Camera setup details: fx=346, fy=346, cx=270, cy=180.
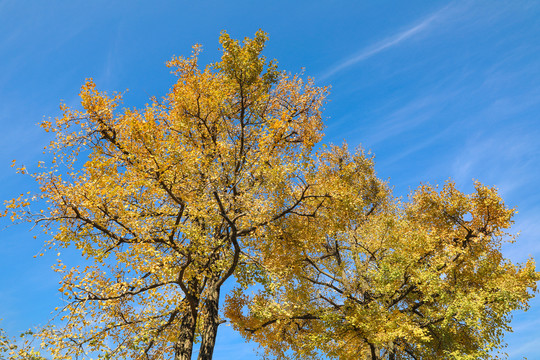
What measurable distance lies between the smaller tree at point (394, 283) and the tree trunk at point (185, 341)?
286cm

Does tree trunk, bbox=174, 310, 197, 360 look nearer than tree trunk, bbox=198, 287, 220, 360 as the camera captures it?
Yes

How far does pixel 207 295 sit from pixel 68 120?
914 centimetres

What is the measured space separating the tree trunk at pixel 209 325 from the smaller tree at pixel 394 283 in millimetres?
1880

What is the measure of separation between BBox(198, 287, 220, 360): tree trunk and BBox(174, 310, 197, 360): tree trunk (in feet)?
1.65

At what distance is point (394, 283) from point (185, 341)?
10953 millimetres

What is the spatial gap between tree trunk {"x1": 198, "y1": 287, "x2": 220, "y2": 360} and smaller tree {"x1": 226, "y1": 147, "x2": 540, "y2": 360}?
1880mm

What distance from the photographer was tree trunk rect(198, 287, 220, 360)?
45.9 feet

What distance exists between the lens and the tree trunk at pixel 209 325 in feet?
45.9

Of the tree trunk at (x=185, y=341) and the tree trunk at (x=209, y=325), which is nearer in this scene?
the tree trunk at (x=185, y=341)

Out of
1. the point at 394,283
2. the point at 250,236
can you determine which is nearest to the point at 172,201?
the point at 250,236

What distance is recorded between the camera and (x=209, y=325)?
47.3 feet

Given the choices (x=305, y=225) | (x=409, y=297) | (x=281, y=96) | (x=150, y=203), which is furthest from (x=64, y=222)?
(x=409, y=297)

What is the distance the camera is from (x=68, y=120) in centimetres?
1370

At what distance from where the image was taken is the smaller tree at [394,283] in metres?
16.5
